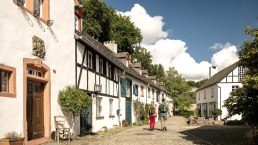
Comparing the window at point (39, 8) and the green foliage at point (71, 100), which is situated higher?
the window at point (39, 8)

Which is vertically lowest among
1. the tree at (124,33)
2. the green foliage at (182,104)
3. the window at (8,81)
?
the green foliage at (182,104)

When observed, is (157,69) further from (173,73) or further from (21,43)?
(21,43)

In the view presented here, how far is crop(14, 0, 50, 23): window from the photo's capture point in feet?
42.5

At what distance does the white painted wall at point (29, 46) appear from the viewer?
10.9 m

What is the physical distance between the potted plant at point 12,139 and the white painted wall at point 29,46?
184mm

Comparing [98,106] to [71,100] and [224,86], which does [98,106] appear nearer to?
[71,100]

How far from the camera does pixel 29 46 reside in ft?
41.2

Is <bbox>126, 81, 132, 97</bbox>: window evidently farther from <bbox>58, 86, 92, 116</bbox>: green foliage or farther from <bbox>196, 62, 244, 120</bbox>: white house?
<bbox>196, 62, 244, 120</bbox>: white house

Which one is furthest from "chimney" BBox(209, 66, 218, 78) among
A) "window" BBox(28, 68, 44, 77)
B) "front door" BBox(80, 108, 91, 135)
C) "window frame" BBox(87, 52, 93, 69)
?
"window" BBox(28, 68, 44, 77)

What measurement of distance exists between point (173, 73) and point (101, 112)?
69.5 m

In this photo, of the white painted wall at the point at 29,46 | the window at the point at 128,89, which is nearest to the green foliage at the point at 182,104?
the window at the point at 128,89

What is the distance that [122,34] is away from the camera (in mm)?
53656

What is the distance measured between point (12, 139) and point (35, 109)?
10.4 feet

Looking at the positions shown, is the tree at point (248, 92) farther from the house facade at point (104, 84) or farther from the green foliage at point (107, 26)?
the green foliage at point (107, 26)
